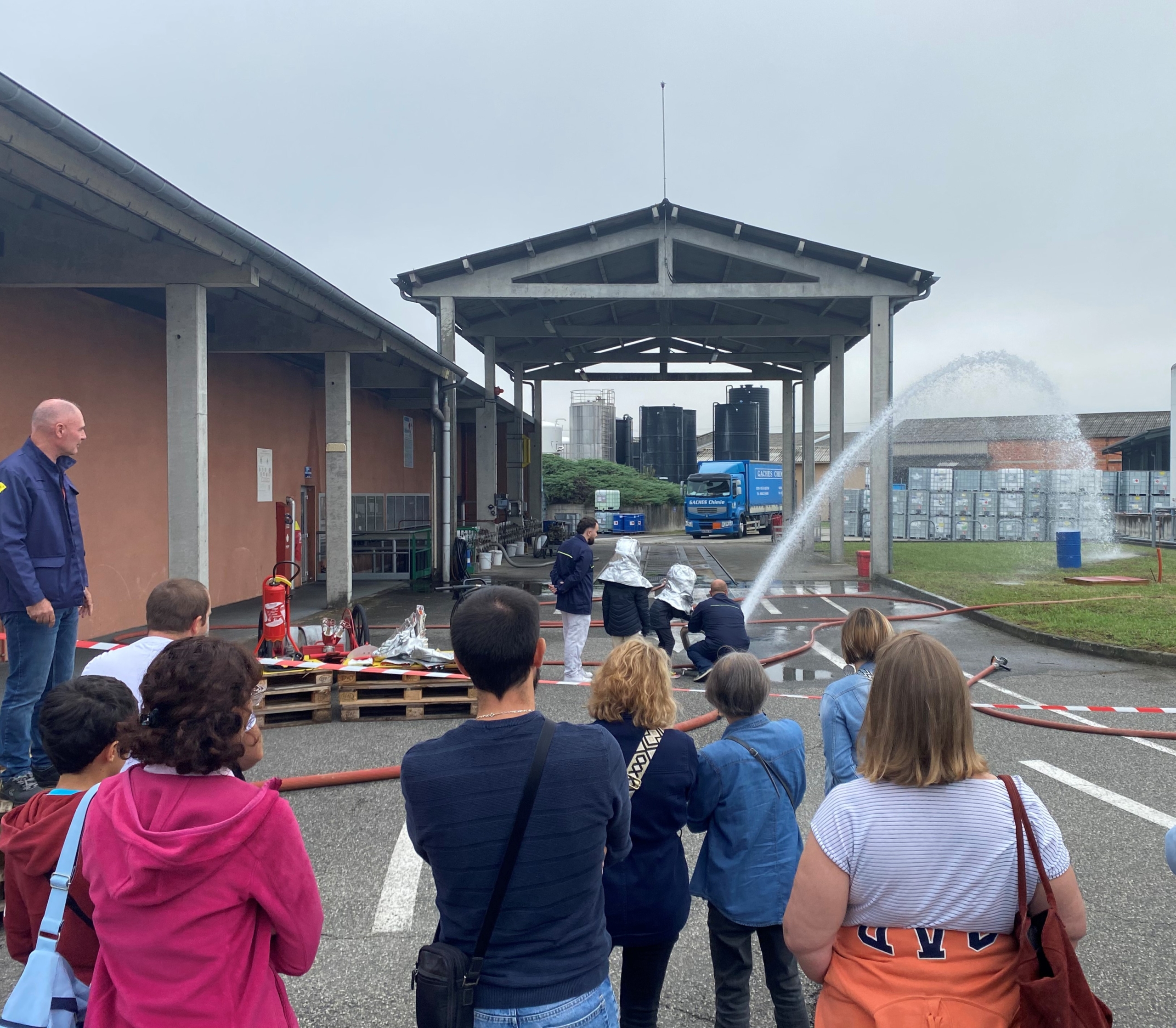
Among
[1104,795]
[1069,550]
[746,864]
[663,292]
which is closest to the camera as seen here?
[746,864]

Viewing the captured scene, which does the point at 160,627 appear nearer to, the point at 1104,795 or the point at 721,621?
the point at 721,621

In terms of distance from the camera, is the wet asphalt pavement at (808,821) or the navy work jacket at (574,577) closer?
the wet asphalt pavement at (808,821)

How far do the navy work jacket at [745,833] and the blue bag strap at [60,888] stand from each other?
175 centimetres

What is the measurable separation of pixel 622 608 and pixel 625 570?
1.35 feet

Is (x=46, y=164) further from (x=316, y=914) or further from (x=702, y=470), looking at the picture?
(x=702, y=470)

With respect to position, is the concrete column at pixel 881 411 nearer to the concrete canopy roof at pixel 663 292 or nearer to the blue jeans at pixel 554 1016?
the concrete canopy roof at pixel 663 292

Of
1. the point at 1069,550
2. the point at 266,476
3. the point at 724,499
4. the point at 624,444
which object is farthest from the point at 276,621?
the point at 624,444

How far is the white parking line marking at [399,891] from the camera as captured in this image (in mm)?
4059

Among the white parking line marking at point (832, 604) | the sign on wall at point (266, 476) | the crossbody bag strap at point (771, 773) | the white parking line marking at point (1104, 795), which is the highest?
the sign on wall at point (266, 476)

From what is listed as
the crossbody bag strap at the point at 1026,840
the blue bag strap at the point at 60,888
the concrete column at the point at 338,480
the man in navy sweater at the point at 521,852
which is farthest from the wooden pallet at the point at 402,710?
the concrete column at the point at 338,480

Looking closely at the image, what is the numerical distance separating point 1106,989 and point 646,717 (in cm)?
225

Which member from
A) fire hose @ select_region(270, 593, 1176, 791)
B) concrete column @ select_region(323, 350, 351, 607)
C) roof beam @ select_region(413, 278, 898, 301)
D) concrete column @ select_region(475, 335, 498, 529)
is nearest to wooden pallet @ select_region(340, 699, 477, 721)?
fire hose @ select_region(270, 593, 1176, 791)

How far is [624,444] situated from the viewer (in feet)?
207

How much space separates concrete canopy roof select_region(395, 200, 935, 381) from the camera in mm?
19906
